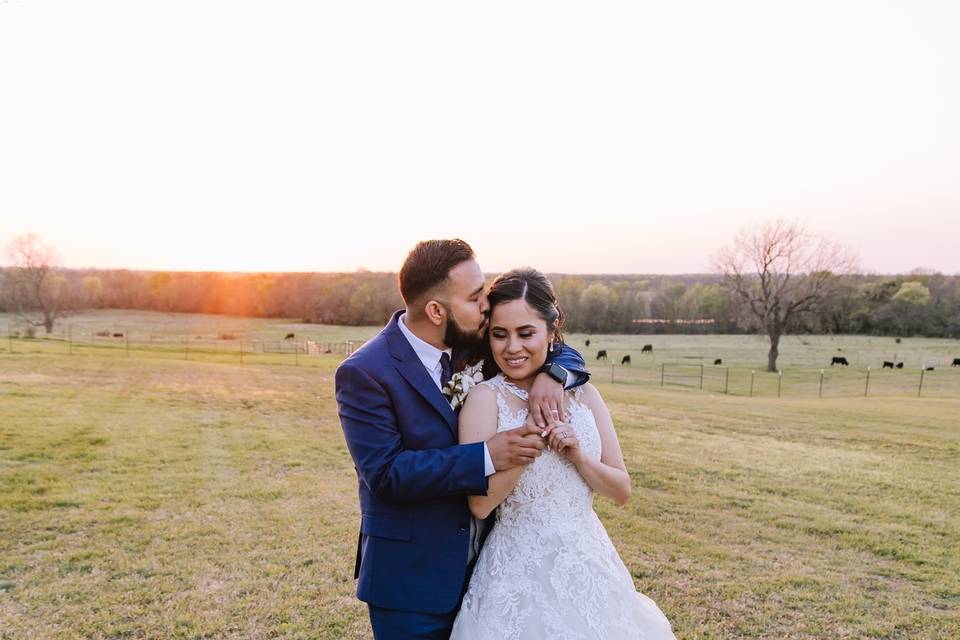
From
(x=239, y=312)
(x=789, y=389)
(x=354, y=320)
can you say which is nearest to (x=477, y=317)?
(x=789, y=389)

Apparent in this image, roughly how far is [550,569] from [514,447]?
0.72 metres

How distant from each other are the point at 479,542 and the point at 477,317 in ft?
3.70

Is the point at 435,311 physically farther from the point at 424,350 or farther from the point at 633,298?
the point at 633,298

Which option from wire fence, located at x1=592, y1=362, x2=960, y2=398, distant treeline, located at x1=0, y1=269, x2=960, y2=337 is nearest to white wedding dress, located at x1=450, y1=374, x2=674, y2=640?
wire fence, located at x1=592, y1=362, x2=960, y2=398

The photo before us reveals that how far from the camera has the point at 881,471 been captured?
11820mm

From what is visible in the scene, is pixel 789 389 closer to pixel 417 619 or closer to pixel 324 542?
pixel 324 542

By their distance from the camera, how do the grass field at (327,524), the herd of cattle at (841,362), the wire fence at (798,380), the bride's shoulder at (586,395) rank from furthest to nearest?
the herd of cattle at (841,362), the wire fence at (798,380), the grass field at (327,524), the bride's shoulder at (586,395)

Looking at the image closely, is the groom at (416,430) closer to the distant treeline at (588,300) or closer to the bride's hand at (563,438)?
the bride's hand at (563,438)

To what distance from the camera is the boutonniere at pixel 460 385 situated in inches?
115

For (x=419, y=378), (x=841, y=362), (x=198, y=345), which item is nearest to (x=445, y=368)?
(x=419, y=378)

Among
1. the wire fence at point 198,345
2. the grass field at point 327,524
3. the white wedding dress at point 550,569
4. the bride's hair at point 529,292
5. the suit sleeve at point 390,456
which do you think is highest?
the bride's hair at point 529,292

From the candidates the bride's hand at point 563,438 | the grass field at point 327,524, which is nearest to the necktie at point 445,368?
the bride's hand at point 563,438

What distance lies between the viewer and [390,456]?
8.85ft

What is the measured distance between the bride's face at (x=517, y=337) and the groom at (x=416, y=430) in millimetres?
79
